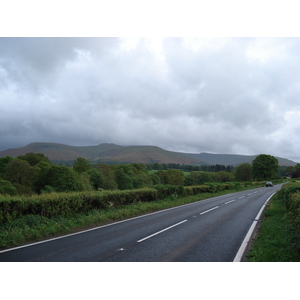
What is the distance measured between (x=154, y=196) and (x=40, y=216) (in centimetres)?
1077

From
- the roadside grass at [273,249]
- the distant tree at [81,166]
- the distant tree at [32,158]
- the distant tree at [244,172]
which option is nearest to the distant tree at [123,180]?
the distant tree at [81,166]

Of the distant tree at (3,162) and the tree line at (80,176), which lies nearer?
the tree line at (80,176)

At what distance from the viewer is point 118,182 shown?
76312 millimetres

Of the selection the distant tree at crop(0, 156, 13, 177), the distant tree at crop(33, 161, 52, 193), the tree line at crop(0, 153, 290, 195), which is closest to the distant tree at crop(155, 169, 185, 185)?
the tree line at crop(0, 153, 290, 195)

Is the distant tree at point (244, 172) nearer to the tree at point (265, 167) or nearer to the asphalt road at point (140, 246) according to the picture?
the tree at point (265, 167)

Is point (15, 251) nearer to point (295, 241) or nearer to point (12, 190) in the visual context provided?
point (295, 241)

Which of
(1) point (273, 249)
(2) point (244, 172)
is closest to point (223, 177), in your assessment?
(2) point (244, 172)

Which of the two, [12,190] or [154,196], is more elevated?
[154,196]

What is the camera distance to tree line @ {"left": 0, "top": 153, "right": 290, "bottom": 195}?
1832 inches

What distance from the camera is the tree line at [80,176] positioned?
46.5m

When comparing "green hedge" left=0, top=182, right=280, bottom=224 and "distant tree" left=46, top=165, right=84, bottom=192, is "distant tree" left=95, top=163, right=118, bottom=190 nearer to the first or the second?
"distant tree" left=46, top=165, right=84, bottom=192

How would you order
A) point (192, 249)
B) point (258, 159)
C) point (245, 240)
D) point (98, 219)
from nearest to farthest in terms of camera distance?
1. point (192, 249)
2. point (245, 240)
3. point (98, 219)
4. point (258, 159)

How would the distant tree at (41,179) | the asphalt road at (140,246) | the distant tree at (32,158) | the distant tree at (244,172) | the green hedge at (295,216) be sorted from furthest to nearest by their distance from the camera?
1. the distant tree at (244,172)
2. the distant tree at (32,158)
3. the distant tree at (41,179)
4. the green hedge at (295,216)
5. the asphalt road at (140,246)
